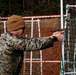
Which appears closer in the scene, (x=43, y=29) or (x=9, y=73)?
(x=9, y=73)

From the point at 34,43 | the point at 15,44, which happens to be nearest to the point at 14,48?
the point at 15,44

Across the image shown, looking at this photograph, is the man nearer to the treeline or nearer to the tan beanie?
the tan beanie

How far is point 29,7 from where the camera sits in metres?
22.2

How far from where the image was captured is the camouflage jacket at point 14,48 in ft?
13.7

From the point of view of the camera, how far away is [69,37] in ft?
26.7

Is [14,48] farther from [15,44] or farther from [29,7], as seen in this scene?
[29,7]

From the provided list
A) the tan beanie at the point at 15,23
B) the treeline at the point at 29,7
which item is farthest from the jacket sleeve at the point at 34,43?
the treeline at the point at 29,7

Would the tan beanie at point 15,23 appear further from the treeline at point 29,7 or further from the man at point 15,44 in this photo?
the treeline at point 29,7

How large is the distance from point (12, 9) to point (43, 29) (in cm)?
1042

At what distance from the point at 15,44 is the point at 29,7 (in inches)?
713

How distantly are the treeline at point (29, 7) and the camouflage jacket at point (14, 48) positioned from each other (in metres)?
16.5

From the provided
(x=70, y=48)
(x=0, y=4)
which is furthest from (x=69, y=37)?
(x=0, y=4)

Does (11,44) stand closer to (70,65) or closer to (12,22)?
(12,22)

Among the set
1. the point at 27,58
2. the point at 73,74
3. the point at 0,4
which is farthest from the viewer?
the point at 0,4
